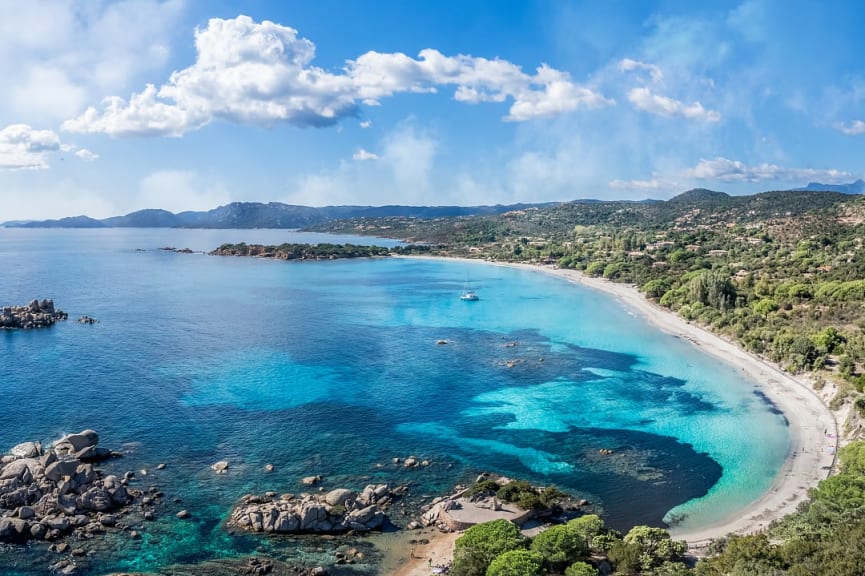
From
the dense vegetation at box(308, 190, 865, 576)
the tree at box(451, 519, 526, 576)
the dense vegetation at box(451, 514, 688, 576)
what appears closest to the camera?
the dense vegetation at box(308, 190, 865, 576)

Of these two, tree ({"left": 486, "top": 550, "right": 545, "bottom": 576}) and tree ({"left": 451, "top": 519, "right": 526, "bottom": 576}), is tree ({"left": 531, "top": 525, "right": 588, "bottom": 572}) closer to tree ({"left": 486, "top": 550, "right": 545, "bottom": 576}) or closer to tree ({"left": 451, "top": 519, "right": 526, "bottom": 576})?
tree ({"left": 486, "top": 550, "right": 545, "bottom": 576})

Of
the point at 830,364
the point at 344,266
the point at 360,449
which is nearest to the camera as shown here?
the point at 360,449

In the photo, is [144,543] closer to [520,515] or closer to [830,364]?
[520,515]

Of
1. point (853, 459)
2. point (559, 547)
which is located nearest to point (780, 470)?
point (853, 459)

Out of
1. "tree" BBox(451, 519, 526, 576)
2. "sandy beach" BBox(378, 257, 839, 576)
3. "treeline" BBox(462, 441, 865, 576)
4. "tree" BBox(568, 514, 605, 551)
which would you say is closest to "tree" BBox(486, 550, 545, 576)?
"treeline" BBox(462, 441, 865, 576)

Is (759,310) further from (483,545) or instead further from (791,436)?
(483,545)

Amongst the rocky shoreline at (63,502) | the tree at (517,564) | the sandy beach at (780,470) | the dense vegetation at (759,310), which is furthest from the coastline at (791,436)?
the rocky shoreline at (63,502)

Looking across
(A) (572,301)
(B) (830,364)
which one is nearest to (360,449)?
(B) (830,364)
